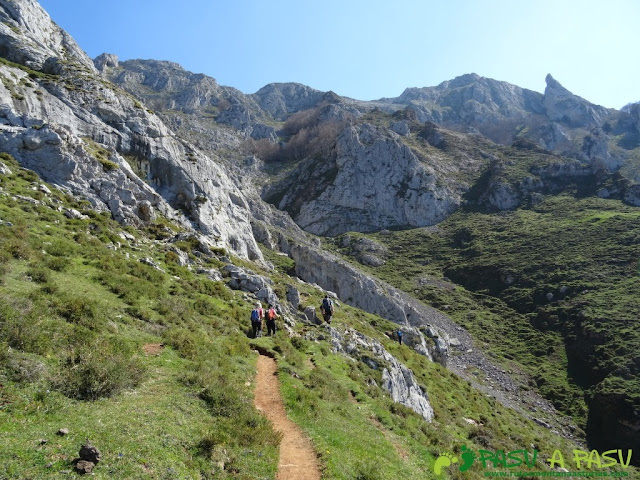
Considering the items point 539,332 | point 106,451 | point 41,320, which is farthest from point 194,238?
point 539,332

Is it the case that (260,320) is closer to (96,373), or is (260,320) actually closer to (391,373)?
(391,373)

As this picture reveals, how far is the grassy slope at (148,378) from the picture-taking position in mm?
8305

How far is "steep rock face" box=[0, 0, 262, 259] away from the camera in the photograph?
30.5 metres

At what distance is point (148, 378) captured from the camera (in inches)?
475

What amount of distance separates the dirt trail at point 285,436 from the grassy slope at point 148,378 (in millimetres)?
435

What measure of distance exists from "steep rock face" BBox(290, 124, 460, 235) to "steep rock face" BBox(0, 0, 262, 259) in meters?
71.2

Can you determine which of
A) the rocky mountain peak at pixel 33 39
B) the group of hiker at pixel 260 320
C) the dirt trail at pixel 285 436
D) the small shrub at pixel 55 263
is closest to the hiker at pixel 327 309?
the group of hiker at pixel 260 320

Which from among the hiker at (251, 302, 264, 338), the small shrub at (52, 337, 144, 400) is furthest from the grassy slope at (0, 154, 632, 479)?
the hiker at (251, 302, 264, 338)

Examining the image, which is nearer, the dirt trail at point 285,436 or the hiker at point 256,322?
the dirt trail at point 285,436

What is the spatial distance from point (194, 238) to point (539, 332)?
6533 cm

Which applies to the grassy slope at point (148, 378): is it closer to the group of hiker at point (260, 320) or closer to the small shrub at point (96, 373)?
the small shrub at point (96, 373)

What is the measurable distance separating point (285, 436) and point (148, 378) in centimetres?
500

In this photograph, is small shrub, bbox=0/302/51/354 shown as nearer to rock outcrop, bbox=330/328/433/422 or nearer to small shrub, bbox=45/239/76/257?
small shrub, bbox=45/239/76/257

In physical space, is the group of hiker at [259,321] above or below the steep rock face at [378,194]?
below
